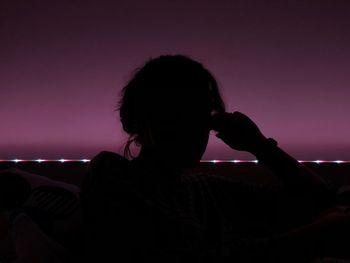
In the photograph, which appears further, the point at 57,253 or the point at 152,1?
the point at 152,1

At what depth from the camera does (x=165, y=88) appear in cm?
85

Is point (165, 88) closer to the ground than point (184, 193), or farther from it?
farther from it

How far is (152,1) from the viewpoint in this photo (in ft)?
5.60

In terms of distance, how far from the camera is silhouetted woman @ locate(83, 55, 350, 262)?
A: 0.64m

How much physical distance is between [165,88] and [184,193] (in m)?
0.27

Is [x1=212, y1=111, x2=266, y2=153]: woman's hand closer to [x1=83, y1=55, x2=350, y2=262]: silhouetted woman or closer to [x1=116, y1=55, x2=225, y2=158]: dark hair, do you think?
[x1=83, y1=55, x2=350, y2=262]: silhouetted woman

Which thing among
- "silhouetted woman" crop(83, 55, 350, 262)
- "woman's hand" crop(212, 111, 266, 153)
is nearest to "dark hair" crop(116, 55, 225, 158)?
"silhouetted woman" crop(83, 55, 350, 262)

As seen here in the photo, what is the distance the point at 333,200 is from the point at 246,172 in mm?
468

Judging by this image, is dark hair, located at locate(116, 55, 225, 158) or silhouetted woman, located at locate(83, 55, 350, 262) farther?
dark hair, located at locate(116, 55, 225, 158)

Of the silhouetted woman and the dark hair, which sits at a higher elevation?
the dark hair

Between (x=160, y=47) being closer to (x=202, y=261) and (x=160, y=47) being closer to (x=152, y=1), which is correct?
(x=152, y=1)

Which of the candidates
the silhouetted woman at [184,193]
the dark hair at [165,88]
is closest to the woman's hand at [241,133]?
the silhouetted woman at [184,193]

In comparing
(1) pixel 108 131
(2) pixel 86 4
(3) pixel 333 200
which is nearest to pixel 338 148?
(3) pixel 333 200

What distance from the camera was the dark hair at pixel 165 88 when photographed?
0.85 m
